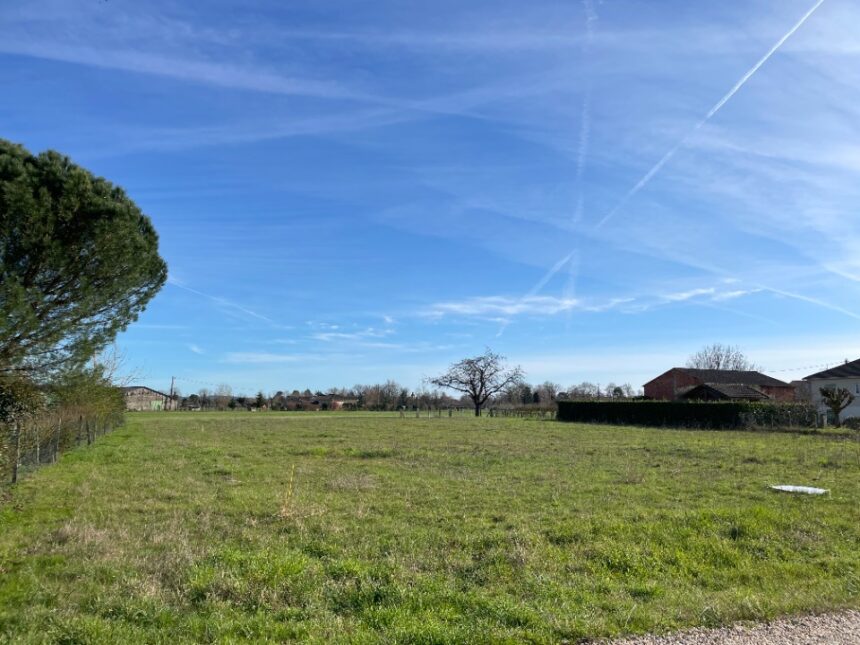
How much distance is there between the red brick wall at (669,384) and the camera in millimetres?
71125

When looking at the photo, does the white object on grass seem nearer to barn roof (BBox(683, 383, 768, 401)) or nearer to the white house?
the white house

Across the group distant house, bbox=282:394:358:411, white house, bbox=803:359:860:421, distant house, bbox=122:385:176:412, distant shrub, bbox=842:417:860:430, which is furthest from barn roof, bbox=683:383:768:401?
distant house, bbox=122:385:176:412

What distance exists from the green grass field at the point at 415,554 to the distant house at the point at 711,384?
55.1m

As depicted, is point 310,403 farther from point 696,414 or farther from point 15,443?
point 15,443

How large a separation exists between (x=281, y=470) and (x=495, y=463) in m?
6.38

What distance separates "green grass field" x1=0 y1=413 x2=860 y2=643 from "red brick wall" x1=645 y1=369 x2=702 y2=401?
194 feet

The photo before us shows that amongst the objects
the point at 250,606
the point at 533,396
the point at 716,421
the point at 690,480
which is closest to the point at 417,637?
the point at 250,606

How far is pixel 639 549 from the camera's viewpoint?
7.82 meters

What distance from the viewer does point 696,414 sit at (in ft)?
141

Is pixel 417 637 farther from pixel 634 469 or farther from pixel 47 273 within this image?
pixel 634 469

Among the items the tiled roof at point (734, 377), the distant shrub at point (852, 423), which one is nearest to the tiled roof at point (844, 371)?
the tiled roof at point (734, 377)

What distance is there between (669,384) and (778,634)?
74.0 meters

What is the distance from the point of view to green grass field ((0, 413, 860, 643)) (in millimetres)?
5145

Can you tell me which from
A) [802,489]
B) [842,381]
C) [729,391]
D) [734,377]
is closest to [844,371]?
[842,381]
